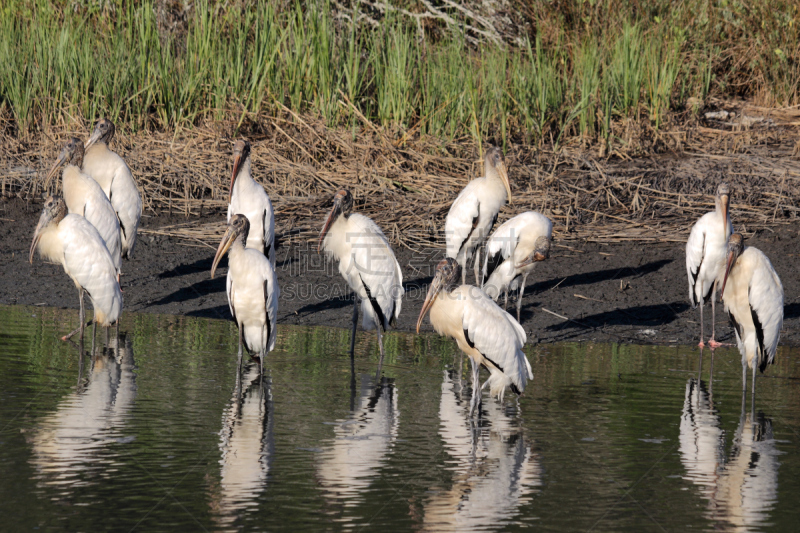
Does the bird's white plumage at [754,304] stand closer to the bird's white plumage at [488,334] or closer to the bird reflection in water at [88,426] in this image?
the bird's white plumage at [488,334]

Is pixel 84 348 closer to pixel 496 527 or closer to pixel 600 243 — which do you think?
pixel 496 527

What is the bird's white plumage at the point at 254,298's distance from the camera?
21.1ft

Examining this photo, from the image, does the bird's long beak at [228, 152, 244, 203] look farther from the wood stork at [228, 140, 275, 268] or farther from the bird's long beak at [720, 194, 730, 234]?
the bird's long beak at [720, 194, 730, 234]

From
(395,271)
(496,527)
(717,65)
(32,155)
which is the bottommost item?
(496,527)

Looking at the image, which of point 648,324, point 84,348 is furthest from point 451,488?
point 648,324

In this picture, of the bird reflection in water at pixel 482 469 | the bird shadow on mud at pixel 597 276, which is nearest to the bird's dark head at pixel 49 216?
the bird reflection in water at pixel 482 469

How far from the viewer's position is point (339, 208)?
745 cm

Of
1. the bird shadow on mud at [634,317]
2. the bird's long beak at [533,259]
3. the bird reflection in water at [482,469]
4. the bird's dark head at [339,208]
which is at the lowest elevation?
the bird reflection in water at [482,469]

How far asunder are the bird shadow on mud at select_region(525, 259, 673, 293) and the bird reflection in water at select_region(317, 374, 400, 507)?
3243mm

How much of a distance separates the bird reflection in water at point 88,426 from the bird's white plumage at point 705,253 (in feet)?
13.7

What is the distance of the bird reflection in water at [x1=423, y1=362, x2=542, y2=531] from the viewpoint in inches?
159

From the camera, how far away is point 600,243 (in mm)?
9898

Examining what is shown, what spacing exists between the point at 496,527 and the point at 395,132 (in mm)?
7921

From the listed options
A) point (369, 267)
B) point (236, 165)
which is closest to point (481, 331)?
point (369, 267)
